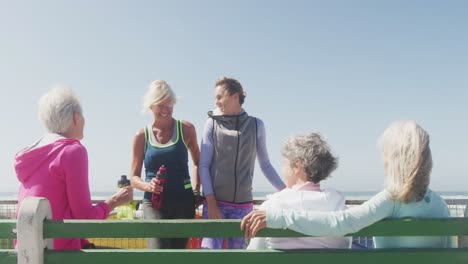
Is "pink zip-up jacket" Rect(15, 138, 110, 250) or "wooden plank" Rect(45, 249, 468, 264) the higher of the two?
"pink zip-up jacket" Rect(15, 138, 110, 250)

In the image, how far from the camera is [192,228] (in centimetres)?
178

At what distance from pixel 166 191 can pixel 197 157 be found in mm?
460

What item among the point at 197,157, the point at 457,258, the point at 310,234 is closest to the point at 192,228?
the point at 310,234

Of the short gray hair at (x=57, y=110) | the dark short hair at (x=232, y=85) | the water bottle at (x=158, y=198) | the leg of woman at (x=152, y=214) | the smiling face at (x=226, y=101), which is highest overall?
the dark short hair at (x=232, y=85)

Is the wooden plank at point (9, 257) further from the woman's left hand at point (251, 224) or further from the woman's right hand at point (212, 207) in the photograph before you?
the woman's right hand at point (212, 207)

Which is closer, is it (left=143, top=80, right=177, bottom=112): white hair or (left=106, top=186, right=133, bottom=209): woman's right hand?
(left=106, top=186, right=133, bottom=209): woman's right hand

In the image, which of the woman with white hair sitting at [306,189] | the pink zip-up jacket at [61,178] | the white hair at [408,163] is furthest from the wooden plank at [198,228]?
the pink zip-up jacket at [61,178]

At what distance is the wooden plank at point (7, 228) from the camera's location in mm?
1915

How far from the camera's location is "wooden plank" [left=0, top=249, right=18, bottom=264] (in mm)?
1880

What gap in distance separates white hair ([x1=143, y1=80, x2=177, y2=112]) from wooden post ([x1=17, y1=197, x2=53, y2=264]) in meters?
1.80

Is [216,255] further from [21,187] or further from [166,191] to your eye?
[166,191]

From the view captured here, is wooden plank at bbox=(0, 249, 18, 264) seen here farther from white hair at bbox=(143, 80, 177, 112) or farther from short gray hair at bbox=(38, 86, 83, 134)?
white hair at bbox=(143, 80, 177, 112)

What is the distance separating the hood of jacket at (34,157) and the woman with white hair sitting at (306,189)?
1.11m

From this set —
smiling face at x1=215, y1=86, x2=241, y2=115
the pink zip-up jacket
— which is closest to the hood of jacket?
the pink zip-up jacket
